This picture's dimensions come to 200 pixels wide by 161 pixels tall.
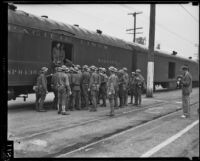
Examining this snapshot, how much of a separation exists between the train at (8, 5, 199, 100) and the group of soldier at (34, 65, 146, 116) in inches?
21.8

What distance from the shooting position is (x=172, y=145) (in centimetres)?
667

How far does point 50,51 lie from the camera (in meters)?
12.1

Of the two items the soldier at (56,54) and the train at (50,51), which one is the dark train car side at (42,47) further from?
the soldier at (56,54)

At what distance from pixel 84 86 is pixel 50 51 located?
7.78 feet

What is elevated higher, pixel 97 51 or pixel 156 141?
pixel 97 51

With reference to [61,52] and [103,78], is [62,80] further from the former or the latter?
[103,78]

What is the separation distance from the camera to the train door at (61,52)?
39.2 feet

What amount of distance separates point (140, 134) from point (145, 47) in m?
9.15

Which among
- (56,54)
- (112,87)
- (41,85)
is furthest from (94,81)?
(41,85)

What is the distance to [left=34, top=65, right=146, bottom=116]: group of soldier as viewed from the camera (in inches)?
447

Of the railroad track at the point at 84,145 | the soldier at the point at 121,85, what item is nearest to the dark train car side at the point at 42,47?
the soldier at the point at 121,85

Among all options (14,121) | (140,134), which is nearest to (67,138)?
(140,134)

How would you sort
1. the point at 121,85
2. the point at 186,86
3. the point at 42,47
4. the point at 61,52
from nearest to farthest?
the point at 186,86, the point at 42,47, the point at 121,85, the point at 61,52

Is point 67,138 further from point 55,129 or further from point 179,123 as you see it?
point 179,123
